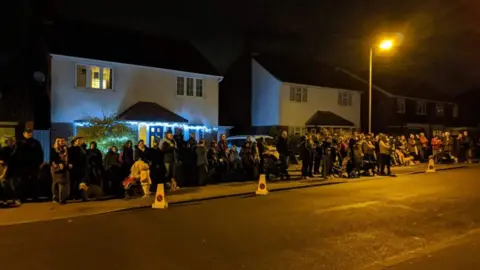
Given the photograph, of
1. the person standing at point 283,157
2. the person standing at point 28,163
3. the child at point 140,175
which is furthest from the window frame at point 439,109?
the person standing at point 28,163

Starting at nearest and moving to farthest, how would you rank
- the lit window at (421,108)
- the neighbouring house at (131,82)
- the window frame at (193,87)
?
the neighbouring house at (131,82) → the window frame at (193,87) → the lit window at (421,108)

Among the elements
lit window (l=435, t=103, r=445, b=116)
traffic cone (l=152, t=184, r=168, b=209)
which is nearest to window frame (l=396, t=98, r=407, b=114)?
lit window (l=435, t=103, r=445, b=116)

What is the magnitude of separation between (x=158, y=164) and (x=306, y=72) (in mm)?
30118

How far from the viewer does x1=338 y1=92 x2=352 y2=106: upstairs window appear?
44.8 metres

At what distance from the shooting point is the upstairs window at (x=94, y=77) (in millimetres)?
28656

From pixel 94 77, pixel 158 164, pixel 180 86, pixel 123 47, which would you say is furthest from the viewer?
pixel 180 86

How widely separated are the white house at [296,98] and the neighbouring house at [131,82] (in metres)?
5.73

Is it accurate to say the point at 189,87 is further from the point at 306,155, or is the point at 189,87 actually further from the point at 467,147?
the point at 467,147

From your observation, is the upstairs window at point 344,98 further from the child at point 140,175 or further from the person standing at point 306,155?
the child at point 140,175

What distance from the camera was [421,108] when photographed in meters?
55.3

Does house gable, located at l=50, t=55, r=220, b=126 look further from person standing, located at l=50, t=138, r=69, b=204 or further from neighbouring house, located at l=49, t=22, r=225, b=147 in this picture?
person standing, located at l=50, t=138, r=69, b=204

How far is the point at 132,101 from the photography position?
102ft

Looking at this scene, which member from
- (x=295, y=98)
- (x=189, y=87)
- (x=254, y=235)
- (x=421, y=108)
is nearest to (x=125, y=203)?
(x=254, y=235)

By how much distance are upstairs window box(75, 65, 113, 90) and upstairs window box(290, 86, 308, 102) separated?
15.9 meters
